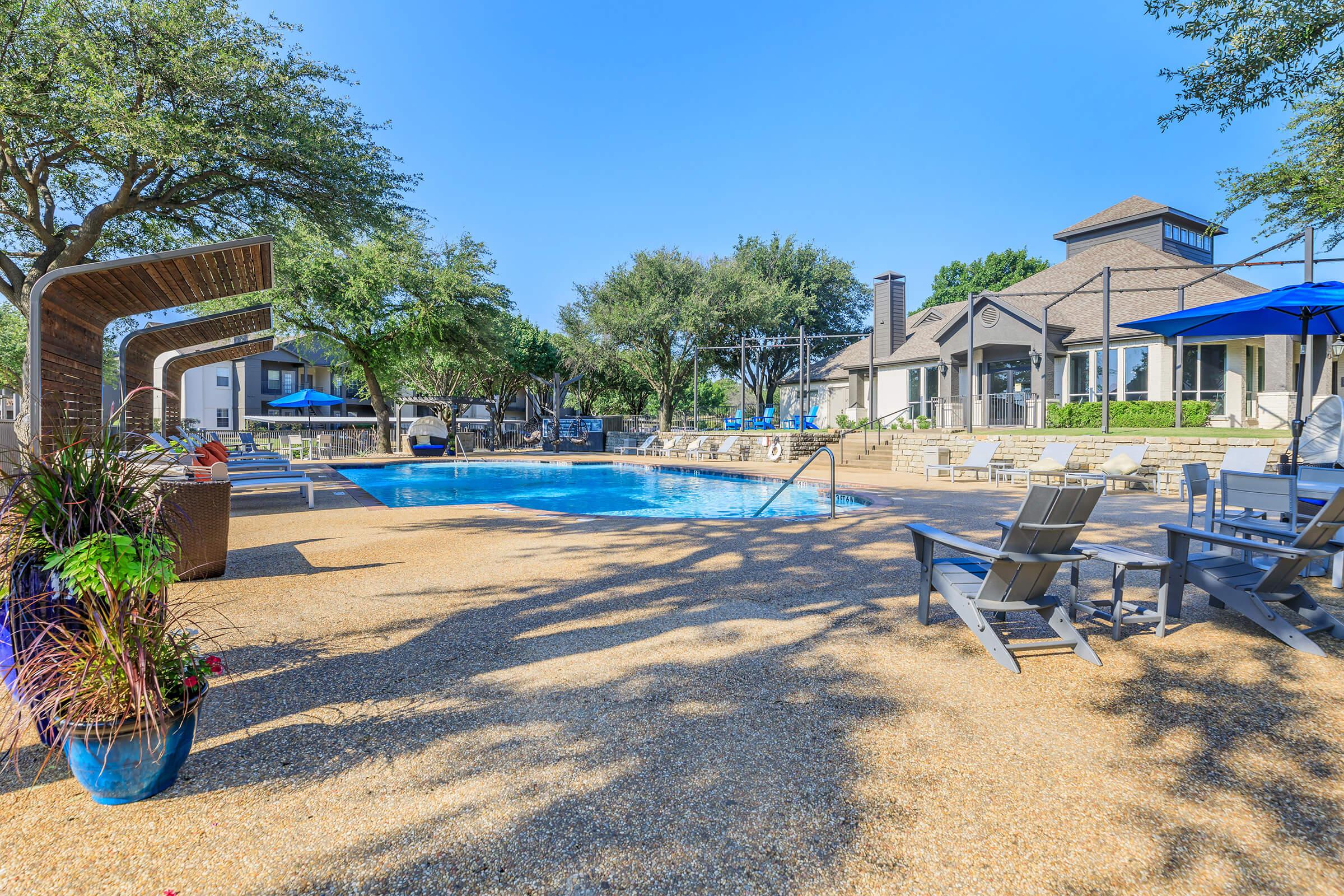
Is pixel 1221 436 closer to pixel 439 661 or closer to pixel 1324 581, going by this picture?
pixel 1324 581

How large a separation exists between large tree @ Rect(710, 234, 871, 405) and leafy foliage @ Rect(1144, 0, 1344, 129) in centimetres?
2166

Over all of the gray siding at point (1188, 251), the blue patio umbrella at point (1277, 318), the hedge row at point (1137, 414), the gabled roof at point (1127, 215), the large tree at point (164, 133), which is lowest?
Result: the hedge row at point (1137, 414)

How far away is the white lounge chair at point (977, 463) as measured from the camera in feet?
46.6

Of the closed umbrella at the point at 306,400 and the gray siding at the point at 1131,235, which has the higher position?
the gray siding at the point at 1131,235

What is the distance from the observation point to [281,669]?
3436mm

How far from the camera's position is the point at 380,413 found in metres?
25.4

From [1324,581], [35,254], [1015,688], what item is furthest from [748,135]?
[1015,688]

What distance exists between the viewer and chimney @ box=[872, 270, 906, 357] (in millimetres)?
27484

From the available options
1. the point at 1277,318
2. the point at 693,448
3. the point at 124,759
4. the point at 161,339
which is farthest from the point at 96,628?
the point at 693,448

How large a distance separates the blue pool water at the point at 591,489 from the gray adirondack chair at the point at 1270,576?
602cm

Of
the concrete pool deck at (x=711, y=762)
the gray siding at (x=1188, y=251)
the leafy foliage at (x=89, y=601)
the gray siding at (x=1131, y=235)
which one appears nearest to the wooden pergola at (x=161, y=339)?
the concrete pool deck at (x=711, y=762)

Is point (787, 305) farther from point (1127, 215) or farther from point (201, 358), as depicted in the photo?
point (201, 358)

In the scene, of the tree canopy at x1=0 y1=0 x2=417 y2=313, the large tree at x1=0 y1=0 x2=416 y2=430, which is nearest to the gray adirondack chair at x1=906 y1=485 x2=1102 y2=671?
the large tree at x1=0 y1=0 x2=416 y2=430

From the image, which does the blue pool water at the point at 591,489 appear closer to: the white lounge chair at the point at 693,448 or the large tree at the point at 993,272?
the white lounge chair at the point at 693,448
